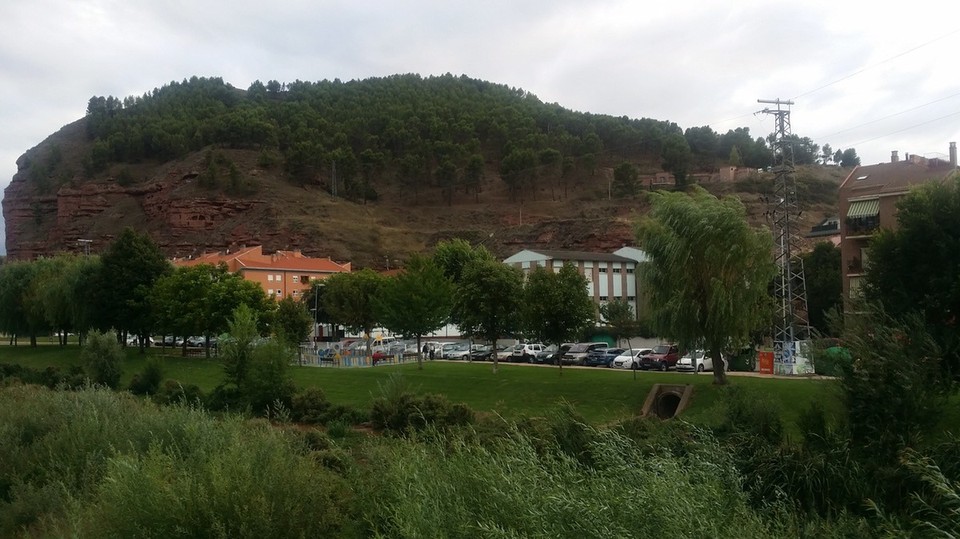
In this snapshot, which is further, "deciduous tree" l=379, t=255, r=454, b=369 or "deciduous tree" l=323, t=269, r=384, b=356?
"deciduous tree" l=323, t=269, r=384, b=356

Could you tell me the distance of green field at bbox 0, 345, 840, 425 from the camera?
88.2ft

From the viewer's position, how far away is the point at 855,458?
55.2 ft

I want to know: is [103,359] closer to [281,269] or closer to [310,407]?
[310,407]

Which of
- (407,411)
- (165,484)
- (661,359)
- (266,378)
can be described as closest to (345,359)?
(266,378)

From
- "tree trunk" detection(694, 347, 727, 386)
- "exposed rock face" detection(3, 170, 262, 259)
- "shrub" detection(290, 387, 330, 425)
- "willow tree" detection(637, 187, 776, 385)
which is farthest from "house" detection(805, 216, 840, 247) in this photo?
"exposed rock face" detection(3, 170, 262, 259)

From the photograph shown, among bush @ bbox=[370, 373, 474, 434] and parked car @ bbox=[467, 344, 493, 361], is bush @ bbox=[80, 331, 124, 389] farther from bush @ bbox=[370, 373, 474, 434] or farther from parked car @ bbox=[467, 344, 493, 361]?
parked car @ bbox=[467, 344, 493, 361]

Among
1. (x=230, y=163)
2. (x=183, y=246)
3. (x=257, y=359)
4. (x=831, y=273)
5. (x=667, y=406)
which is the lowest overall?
(x=667, y=406)

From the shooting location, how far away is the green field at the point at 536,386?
2689 centimetres

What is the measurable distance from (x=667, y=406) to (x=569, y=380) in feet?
18.3

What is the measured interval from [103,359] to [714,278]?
30895 mm

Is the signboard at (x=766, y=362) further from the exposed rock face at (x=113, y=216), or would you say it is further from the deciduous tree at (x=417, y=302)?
the exposed rock face at (x=113, y=216)

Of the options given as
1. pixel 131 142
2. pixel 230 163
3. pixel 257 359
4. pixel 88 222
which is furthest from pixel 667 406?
pixel 131 142

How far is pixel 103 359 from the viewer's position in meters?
40.2

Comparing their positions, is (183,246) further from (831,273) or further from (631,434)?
(631,434)
